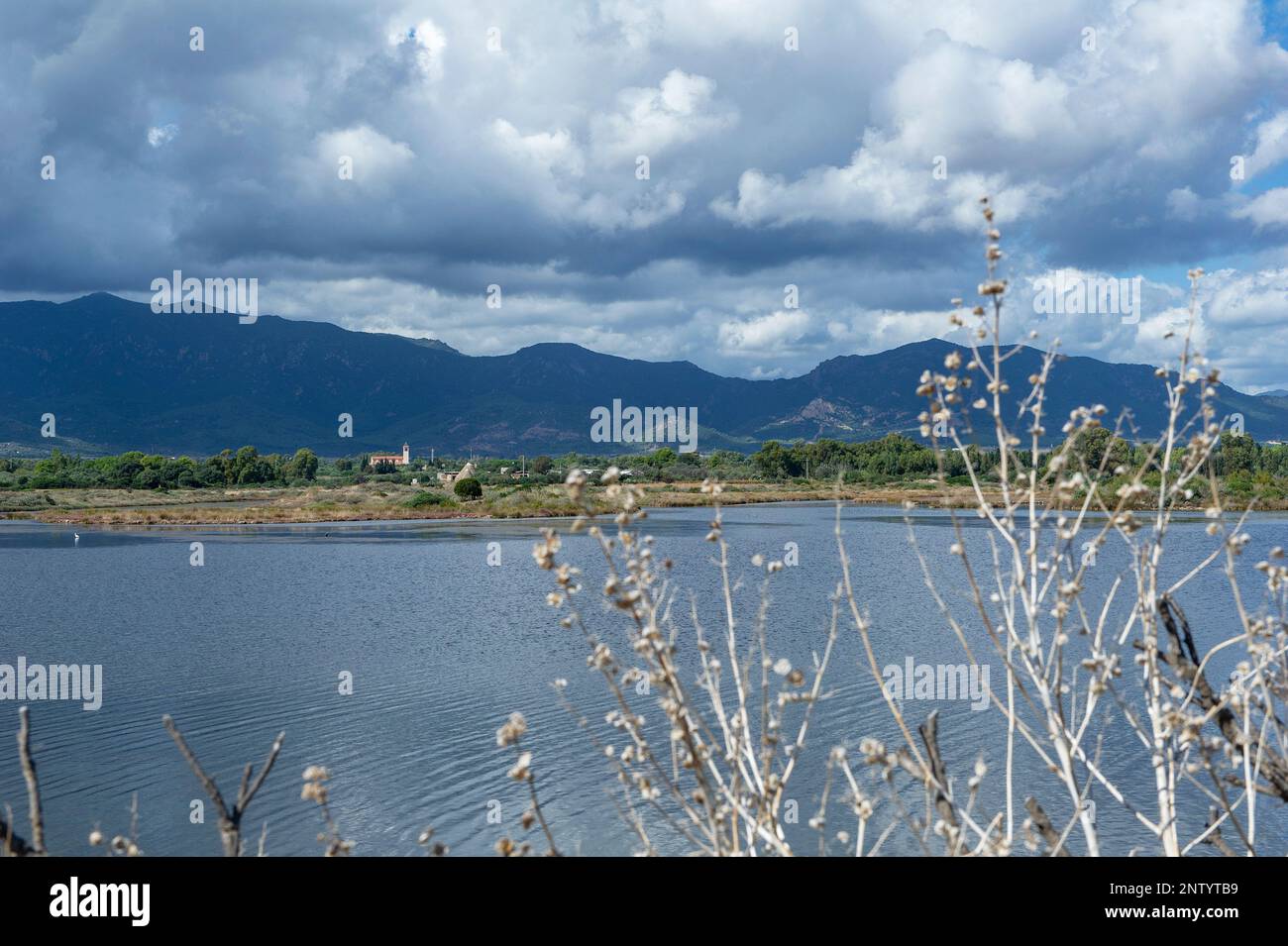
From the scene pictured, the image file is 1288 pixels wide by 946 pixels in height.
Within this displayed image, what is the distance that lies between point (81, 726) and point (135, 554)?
28.7 meters

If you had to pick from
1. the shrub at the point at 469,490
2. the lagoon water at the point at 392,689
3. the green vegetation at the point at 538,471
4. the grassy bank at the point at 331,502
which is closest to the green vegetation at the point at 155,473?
the green vegetation at the point at 538,471

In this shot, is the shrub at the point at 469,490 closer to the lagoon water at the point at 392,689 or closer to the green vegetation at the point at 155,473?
the green vegetation at the point at 155,473

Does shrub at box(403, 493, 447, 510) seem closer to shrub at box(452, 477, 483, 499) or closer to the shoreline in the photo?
the shoreline

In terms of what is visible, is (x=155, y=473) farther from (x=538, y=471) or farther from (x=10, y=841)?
(x=10, y=841)

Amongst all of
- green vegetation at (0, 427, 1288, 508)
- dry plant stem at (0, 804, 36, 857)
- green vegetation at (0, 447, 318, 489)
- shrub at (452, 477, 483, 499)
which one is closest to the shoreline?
shrub at (452, 477, 483, 499)

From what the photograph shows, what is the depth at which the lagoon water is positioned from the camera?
10688 mm

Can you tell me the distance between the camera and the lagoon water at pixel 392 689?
35.1 ft

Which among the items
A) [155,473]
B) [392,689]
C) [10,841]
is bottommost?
[392,689]

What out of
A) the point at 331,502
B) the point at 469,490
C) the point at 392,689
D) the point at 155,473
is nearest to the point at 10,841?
the point at 392,689

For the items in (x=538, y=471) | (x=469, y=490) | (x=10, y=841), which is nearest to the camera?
(x=10, y=841)

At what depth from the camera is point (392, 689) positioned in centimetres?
1648

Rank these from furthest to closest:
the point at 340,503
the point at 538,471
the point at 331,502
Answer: the point at 538,471 < the point at 331,502 < the point at 340,503
